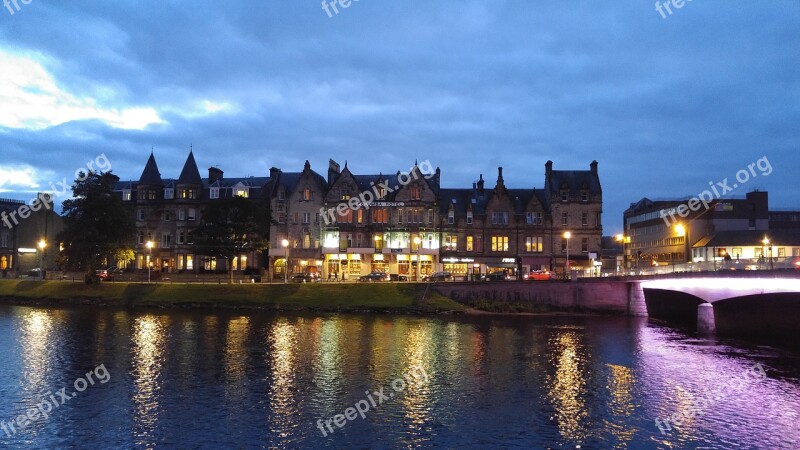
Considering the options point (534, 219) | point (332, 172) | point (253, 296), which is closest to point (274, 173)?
point (332, 172)

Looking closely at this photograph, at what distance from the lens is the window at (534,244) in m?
99.5

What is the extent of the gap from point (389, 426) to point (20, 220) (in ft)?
394

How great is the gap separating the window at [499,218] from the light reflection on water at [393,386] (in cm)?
4299

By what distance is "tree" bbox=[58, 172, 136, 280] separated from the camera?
3214 inches

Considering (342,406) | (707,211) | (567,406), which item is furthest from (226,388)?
(707,211)

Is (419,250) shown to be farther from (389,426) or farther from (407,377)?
(389,426)

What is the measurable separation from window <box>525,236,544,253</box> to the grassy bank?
29152 mm

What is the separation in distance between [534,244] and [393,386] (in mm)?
68828

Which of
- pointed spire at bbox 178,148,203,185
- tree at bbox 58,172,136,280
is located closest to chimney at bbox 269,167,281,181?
pointed spire at bbox 178,148,203,185

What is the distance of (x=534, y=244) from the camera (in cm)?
9962

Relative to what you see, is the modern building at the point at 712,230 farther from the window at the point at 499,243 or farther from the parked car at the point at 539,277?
the window at the point at 499,243

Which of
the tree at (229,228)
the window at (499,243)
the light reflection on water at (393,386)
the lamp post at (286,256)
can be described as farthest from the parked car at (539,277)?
the tree at (229,228)

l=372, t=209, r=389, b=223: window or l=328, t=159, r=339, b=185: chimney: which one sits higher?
l=328, t=159, r=339, b=185: chimney

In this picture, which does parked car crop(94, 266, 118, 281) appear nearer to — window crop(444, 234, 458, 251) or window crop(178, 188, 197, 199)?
window crop(178, 188, 197, 199)
